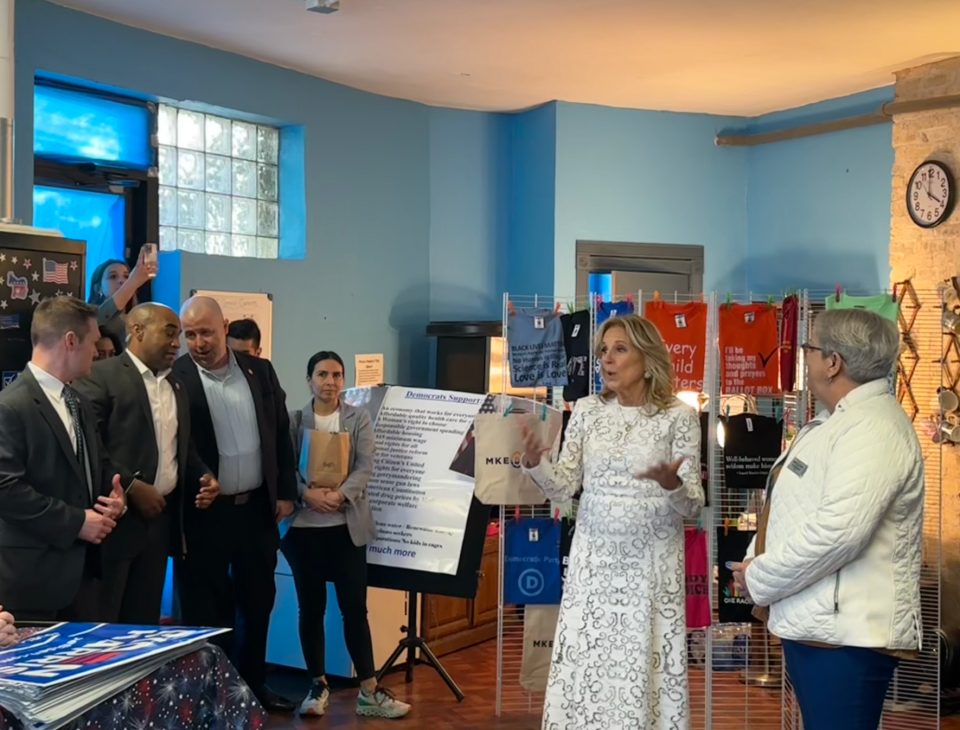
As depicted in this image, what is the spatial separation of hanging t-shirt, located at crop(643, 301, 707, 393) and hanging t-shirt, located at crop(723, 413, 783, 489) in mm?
257

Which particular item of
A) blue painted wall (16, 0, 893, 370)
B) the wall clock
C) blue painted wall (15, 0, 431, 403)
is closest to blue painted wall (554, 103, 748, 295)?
blue painted wall (16, 0, 893, 370)

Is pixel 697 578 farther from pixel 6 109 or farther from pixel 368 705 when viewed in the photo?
pixel 6 109

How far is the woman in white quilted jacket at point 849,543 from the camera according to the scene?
235cm

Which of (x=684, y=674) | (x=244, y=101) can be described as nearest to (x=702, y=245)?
(x=244, y=101)

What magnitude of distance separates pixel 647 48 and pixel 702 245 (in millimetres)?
1932

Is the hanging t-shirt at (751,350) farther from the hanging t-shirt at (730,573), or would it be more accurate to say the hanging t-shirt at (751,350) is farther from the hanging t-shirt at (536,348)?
the hanging t-shirt at (536,348)

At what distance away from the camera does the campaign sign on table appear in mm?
1749

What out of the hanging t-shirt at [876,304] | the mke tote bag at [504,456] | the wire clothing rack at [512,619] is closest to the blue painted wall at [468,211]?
the wire clothing rack at [512,619]

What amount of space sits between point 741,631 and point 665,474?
186 centimetres

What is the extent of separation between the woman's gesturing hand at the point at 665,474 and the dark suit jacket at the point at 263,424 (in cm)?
171

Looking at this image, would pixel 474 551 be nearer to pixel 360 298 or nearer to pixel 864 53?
pixel 360 298

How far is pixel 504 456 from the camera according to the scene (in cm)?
417

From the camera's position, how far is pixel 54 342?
303 centimetres

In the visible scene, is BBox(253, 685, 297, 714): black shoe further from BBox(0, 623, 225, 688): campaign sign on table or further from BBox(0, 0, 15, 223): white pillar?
BBox(0, 623, 225, 688): campaign sign on table
